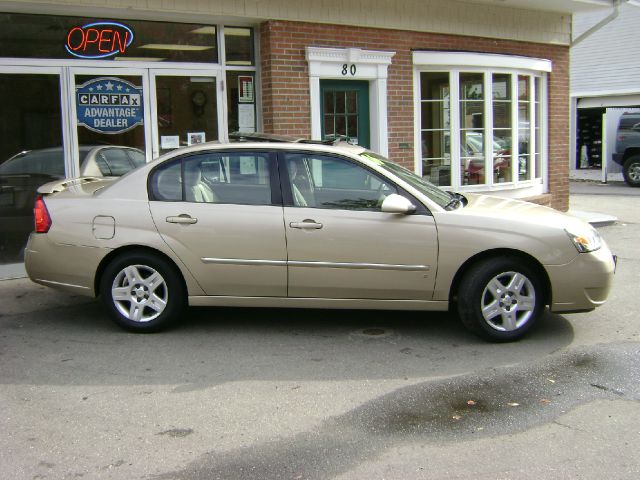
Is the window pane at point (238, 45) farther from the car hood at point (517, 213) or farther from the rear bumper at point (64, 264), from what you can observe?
the car hood at point (517, 213)

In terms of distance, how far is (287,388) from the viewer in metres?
4.82

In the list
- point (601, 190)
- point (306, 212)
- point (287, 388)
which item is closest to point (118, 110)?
point (306, 212)

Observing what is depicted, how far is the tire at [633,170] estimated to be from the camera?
20.0 meters

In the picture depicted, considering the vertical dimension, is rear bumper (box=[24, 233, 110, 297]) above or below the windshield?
below

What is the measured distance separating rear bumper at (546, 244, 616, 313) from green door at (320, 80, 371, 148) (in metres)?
5.21

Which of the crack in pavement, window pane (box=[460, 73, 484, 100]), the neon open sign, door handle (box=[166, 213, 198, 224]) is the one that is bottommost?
the crack in pavement

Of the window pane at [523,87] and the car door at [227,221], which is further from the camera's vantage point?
the window pane at [523,87]

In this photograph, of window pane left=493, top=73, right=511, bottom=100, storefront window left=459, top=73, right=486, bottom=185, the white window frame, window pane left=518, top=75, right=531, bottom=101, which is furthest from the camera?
window pane left=518, top=75, right=531, bottom=101

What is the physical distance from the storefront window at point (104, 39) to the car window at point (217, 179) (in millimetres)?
3604

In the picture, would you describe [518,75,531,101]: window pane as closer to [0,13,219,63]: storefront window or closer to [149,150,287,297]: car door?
[0,13,219,63]: storefront window

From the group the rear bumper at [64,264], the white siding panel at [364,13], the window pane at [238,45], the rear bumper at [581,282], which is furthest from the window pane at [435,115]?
the rear bumper at [64,264]

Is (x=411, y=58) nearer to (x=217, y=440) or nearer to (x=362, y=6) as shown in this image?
(x=362, y=6)

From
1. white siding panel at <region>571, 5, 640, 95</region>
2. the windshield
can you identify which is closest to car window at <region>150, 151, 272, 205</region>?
the windshield

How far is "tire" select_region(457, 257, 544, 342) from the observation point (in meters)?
5.59
